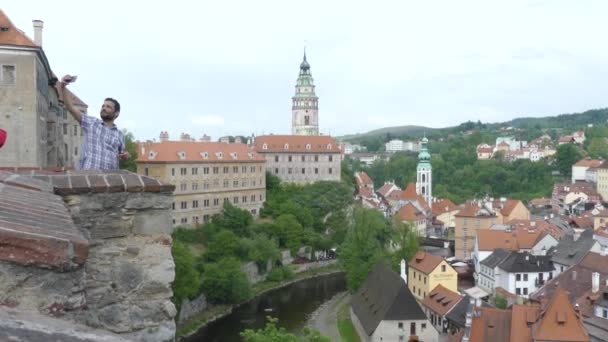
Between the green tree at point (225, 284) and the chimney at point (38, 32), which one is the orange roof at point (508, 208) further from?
the chimney at point (38, 32)

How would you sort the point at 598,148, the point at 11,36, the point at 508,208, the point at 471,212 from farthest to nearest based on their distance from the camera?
the point at 598,148 < the point at 508,208 < the point at 471,212 < the point at 11,36

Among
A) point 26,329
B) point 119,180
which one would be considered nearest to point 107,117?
point 119,180

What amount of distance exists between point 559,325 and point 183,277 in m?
15.2

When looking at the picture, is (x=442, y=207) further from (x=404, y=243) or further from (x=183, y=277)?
(x=183, y=277)

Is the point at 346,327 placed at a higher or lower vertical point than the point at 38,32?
lower

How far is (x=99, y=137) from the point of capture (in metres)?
5.61

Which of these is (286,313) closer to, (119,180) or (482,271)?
(482,271)

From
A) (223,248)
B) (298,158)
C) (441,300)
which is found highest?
(298,158)

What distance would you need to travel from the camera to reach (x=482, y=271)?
111 ft

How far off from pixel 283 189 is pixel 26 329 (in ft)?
170

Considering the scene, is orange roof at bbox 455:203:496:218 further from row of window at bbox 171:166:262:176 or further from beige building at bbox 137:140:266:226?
row of window at bbox 171:166:262:176

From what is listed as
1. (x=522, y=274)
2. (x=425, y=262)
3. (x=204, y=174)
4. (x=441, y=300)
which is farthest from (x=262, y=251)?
(x=522, y=274)

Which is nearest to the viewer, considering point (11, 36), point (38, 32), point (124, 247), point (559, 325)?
point (124, 247)

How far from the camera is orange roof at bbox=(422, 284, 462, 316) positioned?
1024 inches
